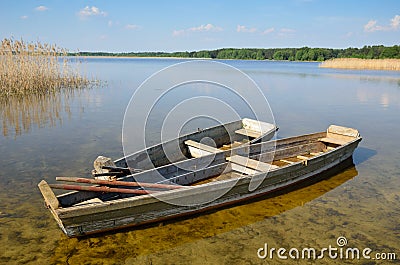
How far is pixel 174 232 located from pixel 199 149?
2.95m

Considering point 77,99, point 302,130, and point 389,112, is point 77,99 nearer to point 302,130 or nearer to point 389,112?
point 302,130

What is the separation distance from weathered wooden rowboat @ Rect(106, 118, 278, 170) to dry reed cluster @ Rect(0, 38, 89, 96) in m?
13.0

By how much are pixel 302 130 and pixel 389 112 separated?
23.4ft

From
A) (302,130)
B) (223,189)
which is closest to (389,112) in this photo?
(302,130)

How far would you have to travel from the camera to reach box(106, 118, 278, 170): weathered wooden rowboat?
6.82m

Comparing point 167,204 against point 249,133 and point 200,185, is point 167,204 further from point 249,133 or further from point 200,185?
point 249,133

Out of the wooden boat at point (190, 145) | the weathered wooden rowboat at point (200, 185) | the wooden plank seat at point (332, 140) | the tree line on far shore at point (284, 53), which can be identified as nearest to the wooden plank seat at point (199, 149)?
the wooden boat at point (190, 145)

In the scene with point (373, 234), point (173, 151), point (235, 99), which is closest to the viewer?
point (373, 234)

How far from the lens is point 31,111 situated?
48.0ft

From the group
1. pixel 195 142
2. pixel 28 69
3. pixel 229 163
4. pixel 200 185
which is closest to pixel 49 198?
pixel 200 185

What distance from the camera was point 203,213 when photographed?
6098 mm

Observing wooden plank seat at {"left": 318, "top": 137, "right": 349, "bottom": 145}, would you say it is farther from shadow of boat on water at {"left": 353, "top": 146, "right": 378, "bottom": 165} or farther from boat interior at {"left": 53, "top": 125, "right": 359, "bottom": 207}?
shadow of boat on water at {"left": 353, "top": 146, "right": 378, "bottom": 165}

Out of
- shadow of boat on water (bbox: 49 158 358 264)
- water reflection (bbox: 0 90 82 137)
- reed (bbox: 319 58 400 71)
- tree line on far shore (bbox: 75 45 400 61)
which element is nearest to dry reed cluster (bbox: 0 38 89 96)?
water reflection (bbox: 0 90 82 137)

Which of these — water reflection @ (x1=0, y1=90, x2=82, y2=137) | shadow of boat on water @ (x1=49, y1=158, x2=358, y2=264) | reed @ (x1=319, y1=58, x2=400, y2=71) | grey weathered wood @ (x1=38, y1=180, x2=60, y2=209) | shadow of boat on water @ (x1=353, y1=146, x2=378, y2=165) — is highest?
reed @ (x1=319, y1=58, x2=400, y2=71)
